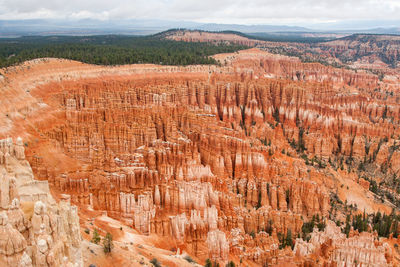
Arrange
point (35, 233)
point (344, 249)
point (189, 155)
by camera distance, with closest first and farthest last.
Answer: point (35, 233)
point (344, 249)
point (189, 155)

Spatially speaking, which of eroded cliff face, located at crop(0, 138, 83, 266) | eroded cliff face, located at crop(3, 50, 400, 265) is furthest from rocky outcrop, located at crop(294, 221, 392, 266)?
eroded cliff face, located at crop(0, 138, 83, 266)

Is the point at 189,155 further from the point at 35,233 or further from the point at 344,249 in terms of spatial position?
the point at 35,233

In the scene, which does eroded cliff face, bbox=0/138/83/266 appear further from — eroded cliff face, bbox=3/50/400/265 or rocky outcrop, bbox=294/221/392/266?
rocky outcrop, bbox=294/221/392/266

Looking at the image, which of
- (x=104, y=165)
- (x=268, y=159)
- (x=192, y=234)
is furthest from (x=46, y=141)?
(x=268, y=159)

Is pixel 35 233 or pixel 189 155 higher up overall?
pixel 35 233

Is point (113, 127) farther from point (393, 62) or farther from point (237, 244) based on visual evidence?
point (393, 62)

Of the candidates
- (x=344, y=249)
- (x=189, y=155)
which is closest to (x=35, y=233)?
(x=344, y=249)

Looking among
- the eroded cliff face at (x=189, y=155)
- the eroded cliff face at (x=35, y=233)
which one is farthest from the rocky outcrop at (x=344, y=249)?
the eroded cliff face at (x=35, y=233)

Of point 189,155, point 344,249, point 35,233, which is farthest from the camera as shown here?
point 189,155

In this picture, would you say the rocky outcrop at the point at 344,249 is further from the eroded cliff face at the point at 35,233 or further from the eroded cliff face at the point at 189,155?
the eroded cliff face at the point at 35,233
